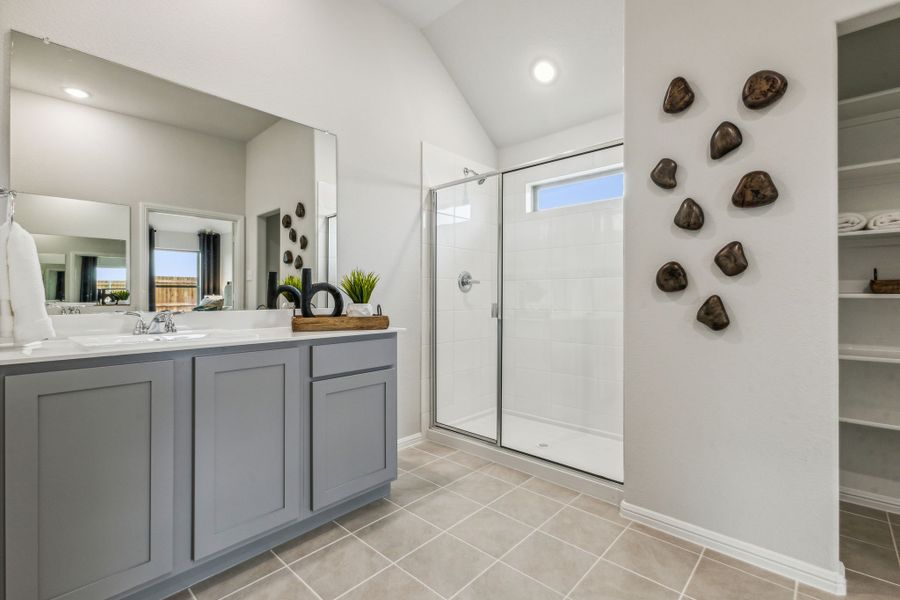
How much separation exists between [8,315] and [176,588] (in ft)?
3.56

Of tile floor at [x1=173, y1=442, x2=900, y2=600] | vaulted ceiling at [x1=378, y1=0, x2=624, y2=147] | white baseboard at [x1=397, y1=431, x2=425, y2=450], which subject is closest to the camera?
tile floor at [x1=173, y1=442, x2=900, y2=600]

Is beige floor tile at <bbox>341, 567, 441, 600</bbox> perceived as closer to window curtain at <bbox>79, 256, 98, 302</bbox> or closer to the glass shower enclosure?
the glass shower enclosure

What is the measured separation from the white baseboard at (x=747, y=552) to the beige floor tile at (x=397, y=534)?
94cm

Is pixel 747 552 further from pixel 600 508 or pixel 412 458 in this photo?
pixel 412 458

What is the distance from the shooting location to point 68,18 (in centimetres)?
165

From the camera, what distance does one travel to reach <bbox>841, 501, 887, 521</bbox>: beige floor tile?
78.5 inches

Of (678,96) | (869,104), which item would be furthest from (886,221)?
(678,96)

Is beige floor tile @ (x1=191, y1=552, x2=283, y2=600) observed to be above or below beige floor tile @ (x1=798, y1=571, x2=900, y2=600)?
below

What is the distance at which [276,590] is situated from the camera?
1.50 metres

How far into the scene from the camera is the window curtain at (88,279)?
170 cm

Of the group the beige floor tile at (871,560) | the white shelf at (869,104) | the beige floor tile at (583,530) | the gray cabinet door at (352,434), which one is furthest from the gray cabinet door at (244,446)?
the white shelf at (869,104)

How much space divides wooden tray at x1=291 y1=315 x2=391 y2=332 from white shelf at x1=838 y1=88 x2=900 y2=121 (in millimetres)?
2341

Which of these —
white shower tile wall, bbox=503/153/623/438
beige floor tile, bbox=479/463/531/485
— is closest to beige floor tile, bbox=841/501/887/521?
white shower tile wall, bbox=503/153/623/438

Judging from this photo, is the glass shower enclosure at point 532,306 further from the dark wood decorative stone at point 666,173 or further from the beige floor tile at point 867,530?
the beige floor tile at point 867,530
